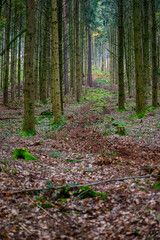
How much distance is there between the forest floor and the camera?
3180mm

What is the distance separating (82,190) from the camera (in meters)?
4.34

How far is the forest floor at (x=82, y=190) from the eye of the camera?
3180mm

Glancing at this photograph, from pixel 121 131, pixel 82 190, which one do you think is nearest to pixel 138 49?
pixel 121 131

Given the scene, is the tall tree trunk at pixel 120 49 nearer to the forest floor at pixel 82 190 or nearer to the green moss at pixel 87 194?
the forest floor at pixel 82 190

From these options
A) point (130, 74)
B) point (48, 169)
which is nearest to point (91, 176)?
point (48, 169)

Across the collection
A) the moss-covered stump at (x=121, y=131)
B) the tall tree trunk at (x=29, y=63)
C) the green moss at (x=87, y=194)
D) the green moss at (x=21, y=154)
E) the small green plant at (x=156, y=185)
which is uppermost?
the tall tree trunk at (x=29, y=63)

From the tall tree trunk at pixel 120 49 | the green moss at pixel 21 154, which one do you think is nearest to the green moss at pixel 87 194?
the green moss at pixel 21 154

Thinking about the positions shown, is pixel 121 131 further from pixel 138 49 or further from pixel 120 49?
pixel 120 49

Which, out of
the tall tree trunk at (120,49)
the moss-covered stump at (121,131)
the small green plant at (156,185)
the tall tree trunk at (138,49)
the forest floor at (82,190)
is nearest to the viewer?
the forest floor at (82,190)

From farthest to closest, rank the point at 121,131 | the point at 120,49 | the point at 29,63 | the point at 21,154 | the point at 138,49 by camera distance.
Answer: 1. the point at 120,49
2. the point at 138,49
3. the point at 121,131
4. the point at 29,63
5. the point at 21,154

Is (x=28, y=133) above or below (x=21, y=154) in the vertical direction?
above

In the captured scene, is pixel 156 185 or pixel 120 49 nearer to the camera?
pixel 156 185

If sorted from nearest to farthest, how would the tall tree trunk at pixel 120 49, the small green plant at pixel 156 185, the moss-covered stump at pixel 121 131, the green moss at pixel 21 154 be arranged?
the small green plant at pixel 156 185 < the green moss at pixel 21 154 < the moss-covered stump at pixel 121 131 < the tall tree trunk at pixel 120 49

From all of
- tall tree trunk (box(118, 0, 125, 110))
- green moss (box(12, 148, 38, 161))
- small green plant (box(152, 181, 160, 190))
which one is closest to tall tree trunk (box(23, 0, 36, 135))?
green moss (box(12, 148, 38, 161))
